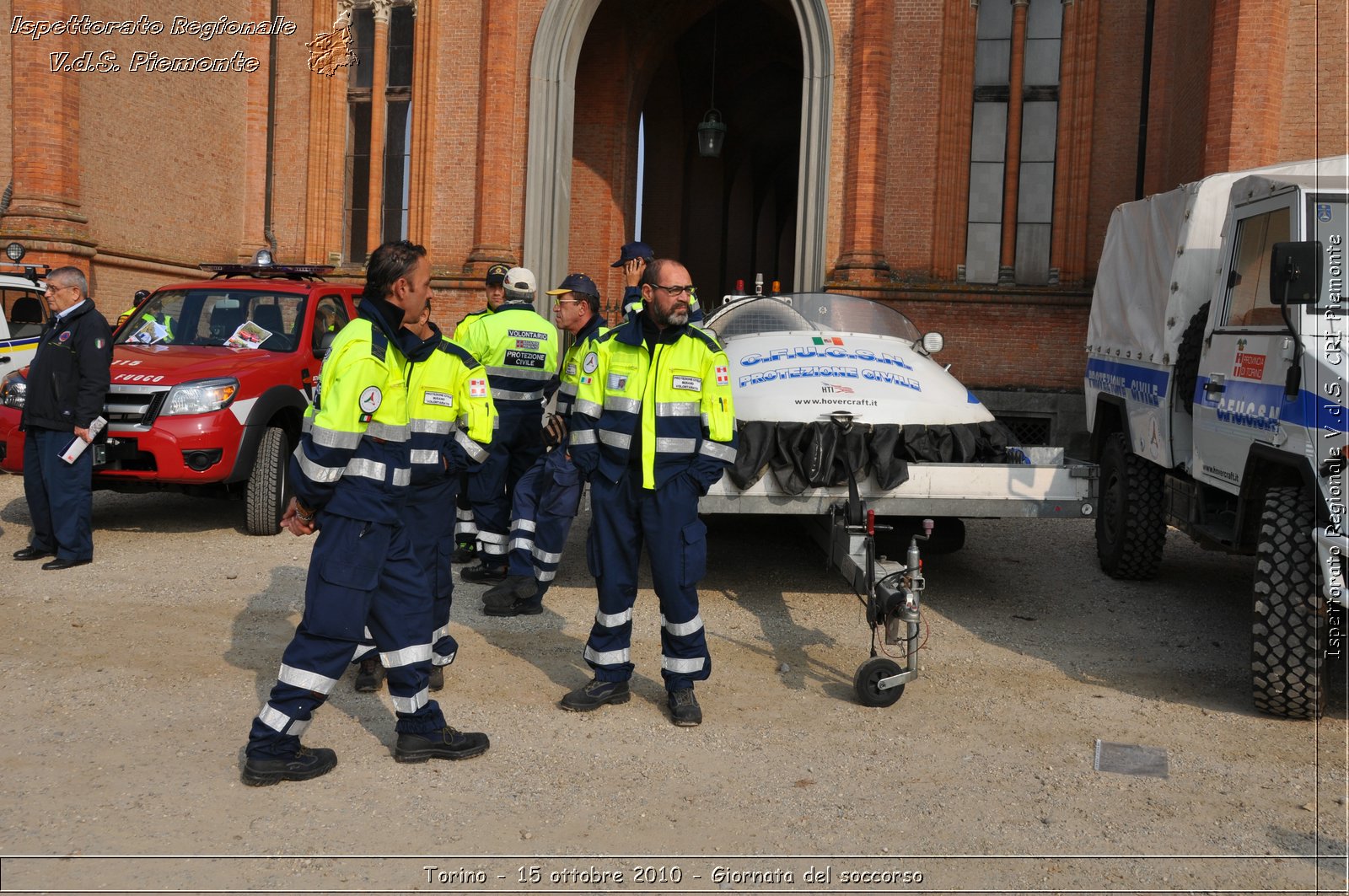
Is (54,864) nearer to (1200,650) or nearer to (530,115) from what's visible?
(1200,650)

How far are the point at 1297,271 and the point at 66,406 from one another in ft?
23.8

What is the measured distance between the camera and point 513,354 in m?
7.14

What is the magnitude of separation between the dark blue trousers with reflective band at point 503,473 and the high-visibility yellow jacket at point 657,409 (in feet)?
7.02

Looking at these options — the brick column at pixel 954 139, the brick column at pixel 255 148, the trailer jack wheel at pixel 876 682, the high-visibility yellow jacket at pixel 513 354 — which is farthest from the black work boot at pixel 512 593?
the brick column at pixel 255 148

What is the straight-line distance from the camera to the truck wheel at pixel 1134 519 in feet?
25.7

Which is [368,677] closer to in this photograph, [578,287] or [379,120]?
[578,287]

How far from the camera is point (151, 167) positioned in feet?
58.6

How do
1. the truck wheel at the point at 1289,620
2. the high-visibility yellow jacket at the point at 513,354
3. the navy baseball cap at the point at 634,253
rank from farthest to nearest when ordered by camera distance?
the high-visibility yellow jacket at the point at 513,354 → the navy baseball cap at the point at 634,253 → the truck wheel at the point at 1289,620

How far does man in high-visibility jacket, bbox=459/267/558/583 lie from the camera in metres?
7.14

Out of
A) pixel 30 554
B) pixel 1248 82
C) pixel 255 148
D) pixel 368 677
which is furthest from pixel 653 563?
pixel 255 148

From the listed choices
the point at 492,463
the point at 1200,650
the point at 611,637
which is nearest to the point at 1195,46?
the point at 1200,650

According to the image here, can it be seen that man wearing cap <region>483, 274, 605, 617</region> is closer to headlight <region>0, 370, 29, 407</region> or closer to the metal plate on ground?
the metal plate on ground

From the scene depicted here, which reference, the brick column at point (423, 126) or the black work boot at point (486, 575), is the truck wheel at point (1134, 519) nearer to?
the black work boot at point (486, 575)

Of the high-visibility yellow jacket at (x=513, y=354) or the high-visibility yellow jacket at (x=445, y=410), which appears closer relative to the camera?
the high-visibility yellow jacket at (x=445, y=410)
